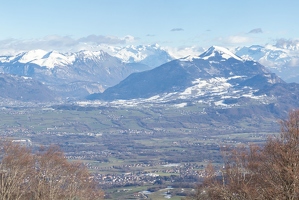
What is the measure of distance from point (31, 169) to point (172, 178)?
280ft

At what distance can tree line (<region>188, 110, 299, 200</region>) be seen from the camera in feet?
85.9

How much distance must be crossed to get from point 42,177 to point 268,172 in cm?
1582

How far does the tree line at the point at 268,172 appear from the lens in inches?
1030

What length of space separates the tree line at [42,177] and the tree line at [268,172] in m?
8.55

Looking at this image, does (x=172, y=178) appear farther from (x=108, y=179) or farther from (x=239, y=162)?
(x=239, y=162)

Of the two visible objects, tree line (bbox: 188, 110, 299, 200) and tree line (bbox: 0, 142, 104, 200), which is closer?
tree line (bbox: 188, 110, 299, 200)

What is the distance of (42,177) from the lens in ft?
127

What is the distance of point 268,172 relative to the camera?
97.8 ft

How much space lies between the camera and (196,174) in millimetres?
127438

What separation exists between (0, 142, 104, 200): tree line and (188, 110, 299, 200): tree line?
8549 mm

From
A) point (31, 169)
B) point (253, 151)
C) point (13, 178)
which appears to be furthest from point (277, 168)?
point (31, 169)

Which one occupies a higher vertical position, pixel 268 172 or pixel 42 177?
pixel 268 172

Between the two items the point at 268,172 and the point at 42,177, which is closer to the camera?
the point at 268,172

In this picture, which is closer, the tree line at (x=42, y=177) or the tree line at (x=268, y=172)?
the tree line at (x=268, y=172)
